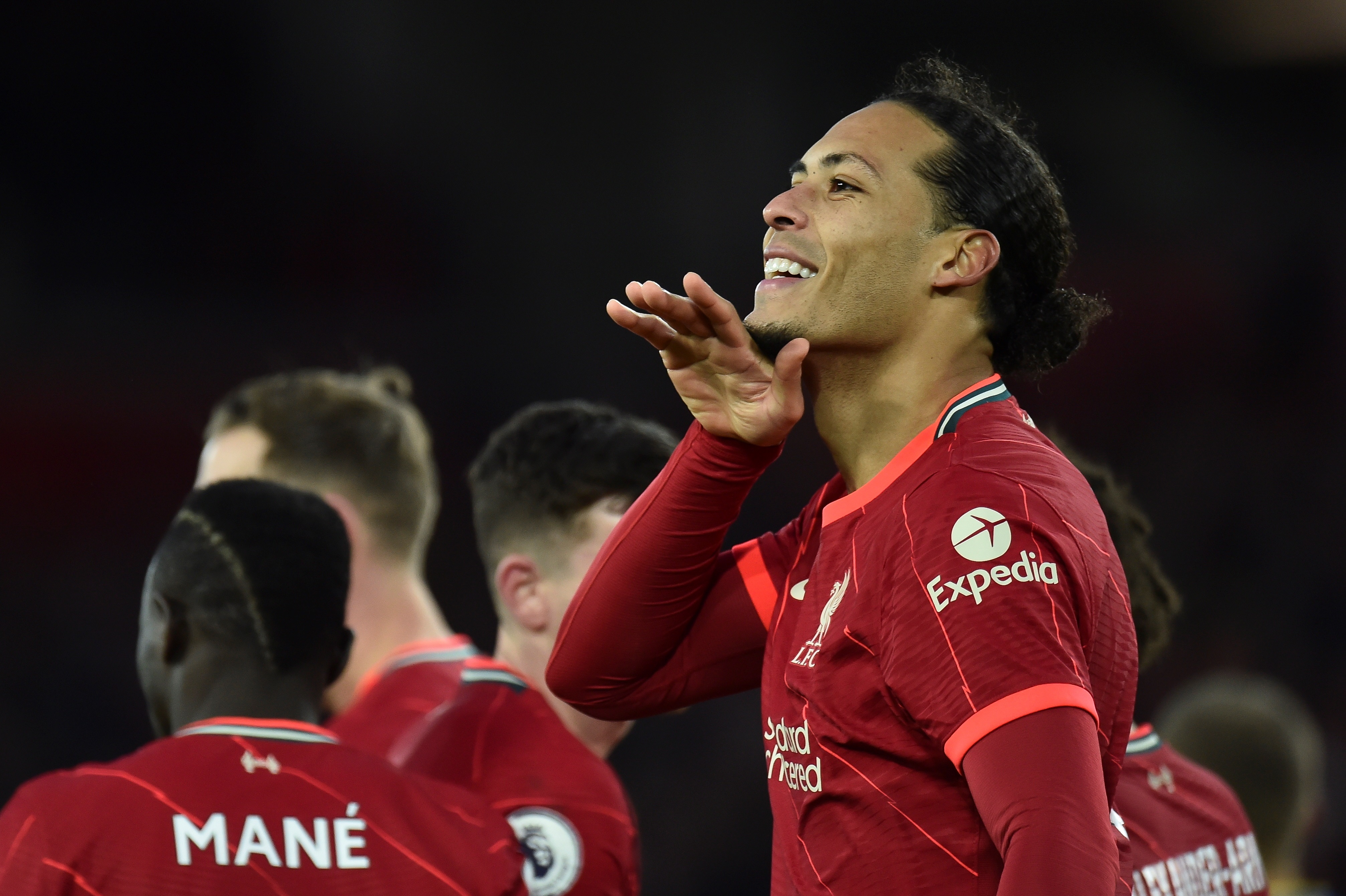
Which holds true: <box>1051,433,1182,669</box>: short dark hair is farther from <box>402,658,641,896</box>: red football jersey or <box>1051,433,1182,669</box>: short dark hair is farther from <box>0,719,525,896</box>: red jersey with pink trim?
<box>0,719,525,896</box>: red jersey with pink trim

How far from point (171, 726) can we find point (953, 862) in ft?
4.57

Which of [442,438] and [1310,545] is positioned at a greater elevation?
[442,438]

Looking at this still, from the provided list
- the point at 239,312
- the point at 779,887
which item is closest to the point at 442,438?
the point at 239,312

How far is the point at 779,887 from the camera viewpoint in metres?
1.84

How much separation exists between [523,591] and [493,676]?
28 centimetres

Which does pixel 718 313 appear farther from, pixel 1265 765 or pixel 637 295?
pixel 1265 765

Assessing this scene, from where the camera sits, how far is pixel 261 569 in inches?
93.2

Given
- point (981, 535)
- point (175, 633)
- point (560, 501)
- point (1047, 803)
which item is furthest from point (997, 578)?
point (560, 501)

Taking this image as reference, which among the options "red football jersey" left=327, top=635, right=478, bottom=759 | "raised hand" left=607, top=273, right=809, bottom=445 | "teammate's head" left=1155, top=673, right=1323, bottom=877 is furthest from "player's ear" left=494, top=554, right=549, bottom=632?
"teammate's head" left=1155, top=673, right=1323, bottom=877

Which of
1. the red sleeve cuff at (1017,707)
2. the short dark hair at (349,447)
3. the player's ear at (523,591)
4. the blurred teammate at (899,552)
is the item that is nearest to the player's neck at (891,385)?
the blurred teammate at (899,552)

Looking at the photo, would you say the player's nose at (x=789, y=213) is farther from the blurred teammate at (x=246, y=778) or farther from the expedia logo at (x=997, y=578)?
the blurred teammate at (x=246, y=778)

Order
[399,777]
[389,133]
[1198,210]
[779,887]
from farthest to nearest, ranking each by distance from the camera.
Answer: [1198,210]
[389,133]
[399,777]
[779,887]

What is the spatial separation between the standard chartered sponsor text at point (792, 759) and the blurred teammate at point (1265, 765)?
2044 millimetres

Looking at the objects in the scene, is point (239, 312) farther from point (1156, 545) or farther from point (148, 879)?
point (148, 879)
